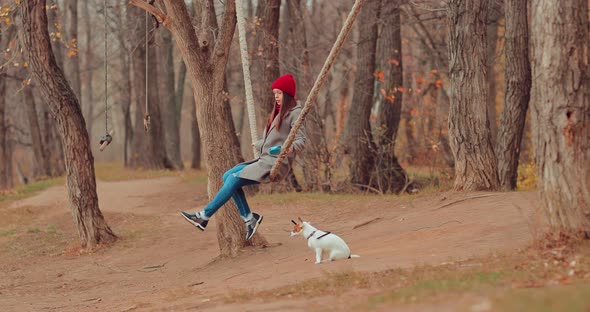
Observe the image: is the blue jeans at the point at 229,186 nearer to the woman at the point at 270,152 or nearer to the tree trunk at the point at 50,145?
the woman at the point at 270,152

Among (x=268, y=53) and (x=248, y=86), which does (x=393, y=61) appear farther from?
(x=248, y=86)

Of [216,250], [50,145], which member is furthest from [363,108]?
[50,145]

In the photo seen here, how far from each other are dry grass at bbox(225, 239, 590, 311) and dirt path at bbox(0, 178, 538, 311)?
0.42 metres

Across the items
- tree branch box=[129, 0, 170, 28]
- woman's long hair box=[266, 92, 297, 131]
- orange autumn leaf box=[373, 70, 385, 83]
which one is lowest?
woman's long hair box=[266, 92, 297, 131]

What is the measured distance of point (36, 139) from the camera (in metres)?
35.0

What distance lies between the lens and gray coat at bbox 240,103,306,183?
11.4m

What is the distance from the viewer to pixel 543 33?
956cm

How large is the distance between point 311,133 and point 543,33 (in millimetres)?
12866

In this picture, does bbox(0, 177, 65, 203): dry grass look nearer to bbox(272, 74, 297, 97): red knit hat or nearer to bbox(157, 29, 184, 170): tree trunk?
bbox(157, 29, 184, 170): tree trunk

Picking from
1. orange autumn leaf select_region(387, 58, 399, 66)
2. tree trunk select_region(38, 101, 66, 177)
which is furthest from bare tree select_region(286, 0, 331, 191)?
tree trunk select_region(38, 101, 66, 177)

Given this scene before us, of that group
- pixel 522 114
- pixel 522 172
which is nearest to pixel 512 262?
pixel 522 114

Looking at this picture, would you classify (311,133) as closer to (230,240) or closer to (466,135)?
(466,135)

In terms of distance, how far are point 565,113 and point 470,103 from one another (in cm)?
685

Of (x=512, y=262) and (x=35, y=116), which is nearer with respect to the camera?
(x=512, y=262)
